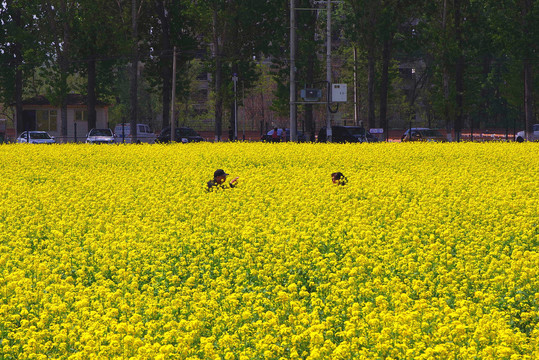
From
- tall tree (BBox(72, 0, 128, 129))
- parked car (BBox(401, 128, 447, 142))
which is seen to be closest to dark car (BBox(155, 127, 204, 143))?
tall tree (BBox(72, 0, 128, 129))

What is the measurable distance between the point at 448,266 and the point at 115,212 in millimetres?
7104

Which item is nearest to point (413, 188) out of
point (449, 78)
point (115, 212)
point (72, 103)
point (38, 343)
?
point (115, 212)

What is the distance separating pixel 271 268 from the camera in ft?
35.0

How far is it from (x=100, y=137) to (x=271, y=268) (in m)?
43.9

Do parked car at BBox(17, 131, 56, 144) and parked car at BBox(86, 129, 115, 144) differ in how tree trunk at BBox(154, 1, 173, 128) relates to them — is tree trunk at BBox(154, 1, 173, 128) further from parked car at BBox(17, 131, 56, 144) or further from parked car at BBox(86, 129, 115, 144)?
parked car at BBox(17, 131, 56, 144)

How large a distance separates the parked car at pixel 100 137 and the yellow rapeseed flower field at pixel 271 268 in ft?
97.1

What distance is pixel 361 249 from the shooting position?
1153cm

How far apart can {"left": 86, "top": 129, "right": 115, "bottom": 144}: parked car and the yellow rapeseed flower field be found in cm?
2960

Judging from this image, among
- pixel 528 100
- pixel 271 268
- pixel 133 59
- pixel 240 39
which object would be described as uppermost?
pixel 240 39

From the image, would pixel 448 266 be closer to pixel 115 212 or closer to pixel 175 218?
pixel 175 218

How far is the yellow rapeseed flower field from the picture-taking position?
7.32 m

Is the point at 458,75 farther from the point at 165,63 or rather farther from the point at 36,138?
the point at 36,138

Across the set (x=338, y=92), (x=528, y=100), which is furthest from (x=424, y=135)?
(x=338, y=92)

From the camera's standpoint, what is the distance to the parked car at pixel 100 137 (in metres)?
52.2
